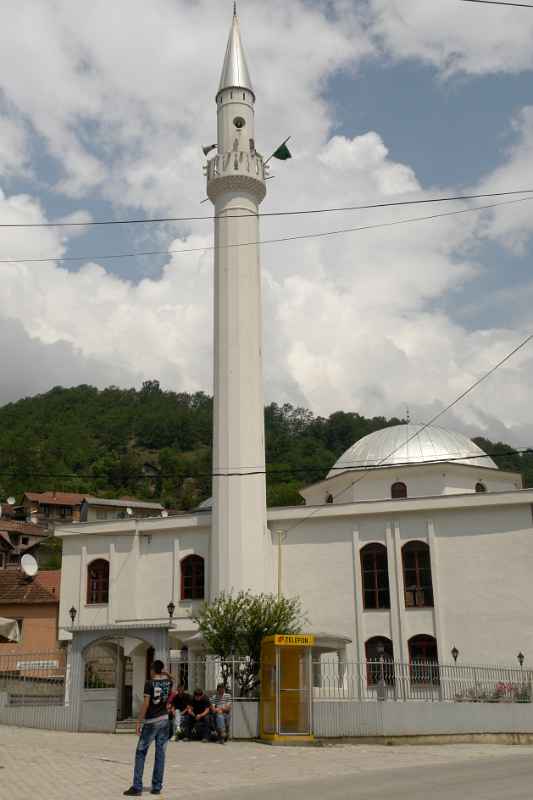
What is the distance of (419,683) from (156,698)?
36.7ft

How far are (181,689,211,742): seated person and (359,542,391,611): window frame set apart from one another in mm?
10782

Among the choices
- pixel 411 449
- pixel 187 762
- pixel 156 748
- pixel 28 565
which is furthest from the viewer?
pixel 411 449

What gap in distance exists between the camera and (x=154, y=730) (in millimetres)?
9648

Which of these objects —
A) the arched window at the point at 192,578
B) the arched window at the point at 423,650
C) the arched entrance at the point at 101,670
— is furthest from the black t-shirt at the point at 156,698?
the arched window at the point at 192,578

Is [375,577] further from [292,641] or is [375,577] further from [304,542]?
[292,641]

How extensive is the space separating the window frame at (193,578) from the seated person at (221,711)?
10706 mm

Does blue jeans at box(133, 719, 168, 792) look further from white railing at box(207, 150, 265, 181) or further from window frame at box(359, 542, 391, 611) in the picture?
white railing at box(207, 150, 265, 181)

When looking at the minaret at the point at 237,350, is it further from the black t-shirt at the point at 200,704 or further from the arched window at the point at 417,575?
the black t-shirt at the point at 200,704

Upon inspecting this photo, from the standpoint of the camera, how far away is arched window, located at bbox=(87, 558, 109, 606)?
98.5ft

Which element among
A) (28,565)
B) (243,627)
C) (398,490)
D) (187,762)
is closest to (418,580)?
(398,490)

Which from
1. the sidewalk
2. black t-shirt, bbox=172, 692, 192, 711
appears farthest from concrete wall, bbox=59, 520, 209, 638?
black t-shirt, bbox=172, 692, 192, 711

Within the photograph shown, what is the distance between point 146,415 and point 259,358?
89.2 metres

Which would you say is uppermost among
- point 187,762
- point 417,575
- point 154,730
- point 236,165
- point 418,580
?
point 236,165

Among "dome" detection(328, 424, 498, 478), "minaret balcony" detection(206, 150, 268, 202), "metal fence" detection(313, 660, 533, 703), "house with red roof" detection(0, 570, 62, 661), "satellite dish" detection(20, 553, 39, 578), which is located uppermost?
"minaret balcony" detection(206, 150, 268, 202)
